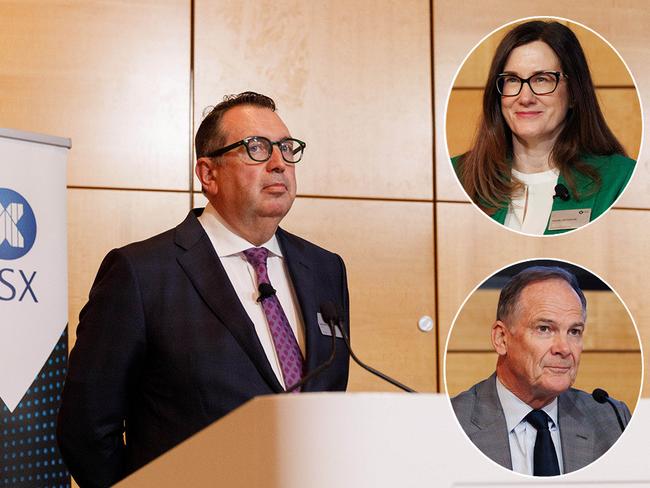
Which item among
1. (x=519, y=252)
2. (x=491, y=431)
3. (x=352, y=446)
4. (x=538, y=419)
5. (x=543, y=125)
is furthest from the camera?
(x=519, y=252)

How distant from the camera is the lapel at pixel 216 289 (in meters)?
2.47

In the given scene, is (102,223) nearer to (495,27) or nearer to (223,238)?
(223,238)

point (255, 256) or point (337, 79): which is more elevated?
point (337, 79)

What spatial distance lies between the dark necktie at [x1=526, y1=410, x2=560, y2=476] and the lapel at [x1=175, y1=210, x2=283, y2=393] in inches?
38.7

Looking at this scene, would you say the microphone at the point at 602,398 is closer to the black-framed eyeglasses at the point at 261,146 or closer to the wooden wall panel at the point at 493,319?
the wooden wall panel at the point at 493,319

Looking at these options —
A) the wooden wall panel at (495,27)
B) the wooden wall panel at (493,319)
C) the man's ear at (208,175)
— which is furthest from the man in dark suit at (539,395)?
the wooden wall panel at (495,27)

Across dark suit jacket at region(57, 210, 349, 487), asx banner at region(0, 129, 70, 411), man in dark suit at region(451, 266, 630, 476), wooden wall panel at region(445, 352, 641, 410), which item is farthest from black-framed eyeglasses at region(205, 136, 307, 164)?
man in dark suit at region(451, 266, 630, 476)

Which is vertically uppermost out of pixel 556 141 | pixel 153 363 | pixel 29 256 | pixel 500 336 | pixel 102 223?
pixel 556 141

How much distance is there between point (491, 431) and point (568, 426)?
0.14 m

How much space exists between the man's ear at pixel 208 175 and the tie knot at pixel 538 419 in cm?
147

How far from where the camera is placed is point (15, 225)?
294 cm

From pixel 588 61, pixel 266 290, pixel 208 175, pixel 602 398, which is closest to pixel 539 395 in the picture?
pixel 602 398

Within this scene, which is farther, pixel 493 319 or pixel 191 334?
pixel 191 334

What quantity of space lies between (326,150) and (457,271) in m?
0.65
